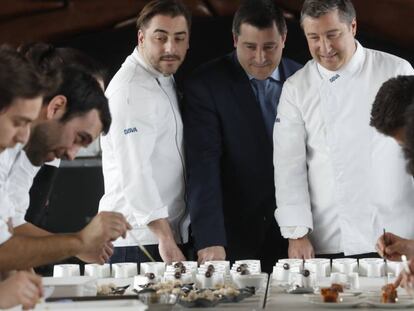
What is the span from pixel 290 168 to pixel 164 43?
729 millimetres

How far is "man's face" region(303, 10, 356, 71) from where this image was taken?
418cm

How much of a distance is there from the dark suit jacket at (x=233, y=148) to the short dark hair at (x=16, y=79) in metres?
1.55

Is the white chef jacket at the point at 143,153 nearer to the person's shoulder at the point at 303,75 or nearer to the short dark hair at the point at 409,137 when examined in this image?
the person's shoulder at the point at 303,75

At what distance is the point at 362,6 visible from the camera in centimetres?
554

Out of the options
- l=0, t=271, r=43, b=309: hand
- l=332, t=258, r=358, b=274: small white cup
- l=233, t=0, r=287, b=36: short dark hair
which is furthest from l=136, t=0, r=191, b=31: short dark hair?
l=0, t=271, r=43, b=309: hand

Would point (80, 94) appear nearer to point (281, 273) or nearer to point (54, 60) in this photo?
point (54, 60)

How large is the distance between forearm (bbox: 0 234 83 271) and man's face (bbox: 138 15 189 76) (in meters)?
1.36

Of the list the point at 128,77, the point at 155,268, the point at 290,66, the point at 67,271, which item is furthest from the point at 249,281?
the point at 290,66

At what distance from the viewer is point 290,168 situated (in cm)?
425

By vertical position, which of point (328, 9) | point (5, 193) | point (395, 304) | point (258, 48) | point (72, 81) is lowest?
point (395, 304)

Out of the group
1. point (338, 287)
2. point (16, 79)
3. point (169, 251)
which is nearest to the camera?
point (16, 79)

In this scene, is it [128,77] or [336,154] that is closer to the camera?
[336,154]

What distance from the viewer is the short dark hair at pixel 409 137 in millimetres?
3104

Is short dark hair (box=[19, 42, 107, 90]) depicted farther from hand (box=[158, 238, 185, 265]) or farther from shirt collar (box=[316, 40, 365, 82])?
shirt collar (box=[316, 40, 365, 82])
